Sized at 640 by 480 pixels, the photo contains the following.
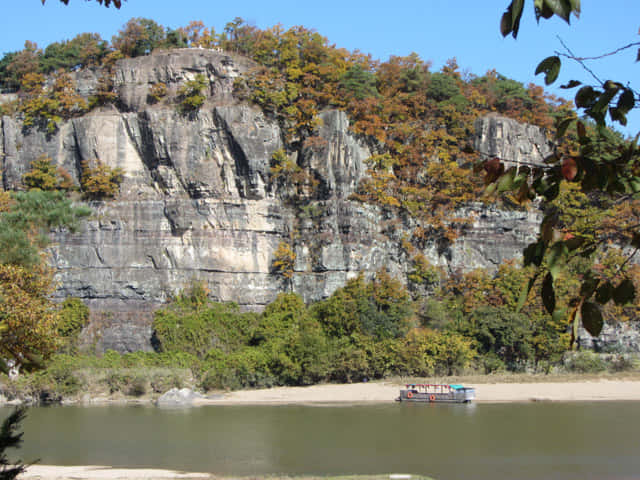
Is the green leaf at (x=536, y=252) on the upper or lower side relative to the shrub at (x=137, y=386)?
upper

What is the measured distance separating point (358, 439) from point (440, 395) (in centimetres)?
861

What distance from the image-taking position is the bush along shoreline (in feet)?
102

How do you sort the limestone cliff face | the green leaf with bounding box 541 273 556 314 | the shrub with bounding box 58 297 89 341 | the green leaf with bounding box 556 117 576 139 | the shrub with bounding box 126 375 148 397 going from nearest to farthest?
1. the green leaf with bounding box 541 273 556 314
2. the green leaf with bounding box 556 117 576 139
3. the shrub with bounding box 126 375 148 397
4. the shrub with bounding box 58 297 89 341
5. the limestone cliff face

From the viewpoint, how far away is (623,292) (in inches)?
106

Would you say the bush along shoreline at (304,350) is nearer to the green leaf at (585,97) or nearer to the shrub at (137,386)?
the shrub at (137,386)

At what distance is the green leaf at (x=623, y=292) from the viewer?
2.69 meters

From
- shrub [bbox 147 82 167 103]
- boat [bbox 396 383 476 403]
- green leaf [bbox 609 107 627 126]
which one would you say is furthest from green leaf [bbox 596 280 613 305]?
shrub [bbox 147 82 167 103]

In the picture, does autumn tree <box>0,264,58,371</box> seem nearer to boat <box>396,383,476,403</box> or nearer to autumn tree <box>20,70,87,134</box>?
boat <box>396,383,476,403</box>

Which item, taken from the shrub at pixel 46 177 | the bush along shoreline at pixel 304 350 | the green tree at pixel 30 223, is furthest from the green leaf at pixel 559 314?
the shrub at pixel 46 177

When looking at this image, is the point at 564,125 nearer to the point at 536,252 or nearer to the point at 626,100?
the point at 626,100

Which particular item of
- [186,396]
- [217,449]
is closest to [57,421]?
[186,396]

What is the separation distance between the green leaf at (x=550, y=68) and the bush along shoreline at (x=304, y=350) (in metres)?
29.1

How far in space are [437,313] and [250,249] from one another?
10103mm

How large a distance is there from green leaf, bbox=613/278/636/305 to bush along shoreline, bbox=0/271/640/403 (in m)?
29.0
